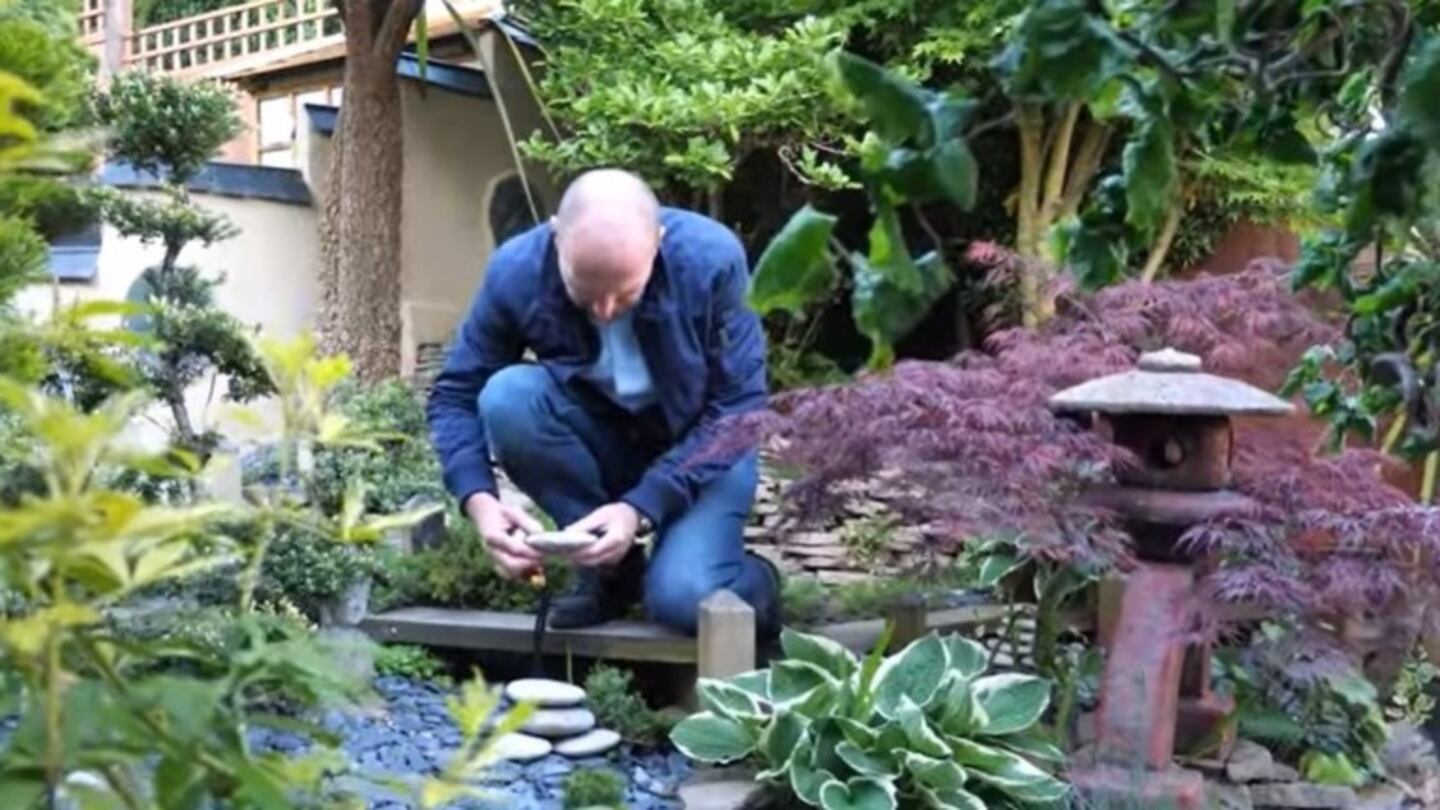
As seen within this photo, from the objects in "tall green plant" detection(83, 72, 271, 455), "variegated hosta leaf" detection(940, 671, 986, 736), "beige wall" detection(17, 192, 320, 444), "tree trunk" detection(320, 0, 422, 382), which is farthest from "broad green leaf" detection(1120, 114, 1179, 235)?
"beige wall" detection(17, 192, 320, 444)

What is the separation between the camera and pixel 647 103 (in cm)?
502

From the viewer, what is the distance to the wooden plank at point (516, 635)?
7.98 ft

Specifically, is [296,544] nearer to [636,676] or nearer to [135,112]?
[636,676]

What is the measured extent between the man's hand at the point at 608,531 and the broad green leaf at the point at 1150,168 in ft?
5.76

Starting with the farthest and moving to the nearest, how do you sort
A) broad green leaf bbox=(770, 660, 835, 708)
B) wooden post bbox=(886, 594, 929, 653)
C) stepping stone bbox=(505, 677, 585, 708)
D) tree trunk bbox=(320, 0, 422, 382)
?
tree trunk bbox=(320, 0, 422, 382)
wooden post bbox=(886, 594, 929, 653)
stepping stone bbox=(505, 677, 585, 708)
broad green leaf bbox=(770, 660, 835, 708)

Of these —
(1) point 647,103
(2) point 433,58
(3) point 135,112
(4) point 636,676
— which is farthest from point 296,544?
(2) point 433,58

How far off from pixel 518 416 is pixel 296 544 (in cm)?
44

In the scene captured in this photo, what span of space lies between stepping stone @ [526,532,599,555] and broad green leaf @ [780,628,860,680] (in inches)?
13.3

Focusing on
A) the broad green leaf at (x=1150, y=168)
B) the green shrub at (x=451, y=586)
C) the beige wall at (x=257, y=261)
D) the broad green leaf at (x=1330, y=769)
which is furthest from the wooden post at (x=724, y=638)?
the beige wall at (x=257, y=261)

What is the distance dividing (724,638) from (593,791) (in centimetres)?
34

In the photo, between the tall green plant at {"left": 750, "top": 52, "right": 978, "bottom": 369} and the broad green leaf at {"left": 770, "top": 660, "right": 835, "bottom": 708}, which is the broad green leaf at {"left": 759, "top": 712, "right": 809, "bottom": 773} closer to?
the broad green leaf at {"left": 770, "top": 660, "right": 835, "bottom": 708}

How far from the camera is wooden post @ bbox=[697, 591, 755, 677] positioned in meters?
2.25

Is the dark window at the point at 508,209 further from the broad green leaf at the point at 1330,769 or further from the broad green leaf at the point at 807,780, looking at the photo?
the broad green leaf at the point at 807,780

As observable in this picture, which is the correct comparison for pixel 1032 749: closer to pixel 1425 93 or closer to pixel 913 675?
pixel 913 675
